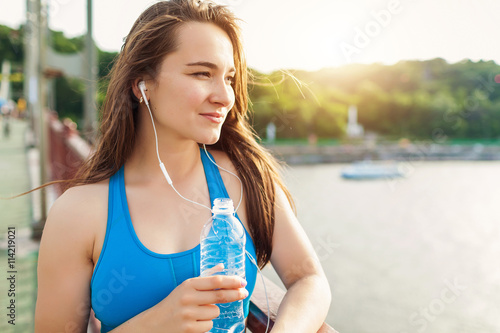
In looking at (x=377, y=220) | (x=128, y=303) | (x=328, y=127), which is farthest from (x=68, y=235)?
(x=328, y=127)

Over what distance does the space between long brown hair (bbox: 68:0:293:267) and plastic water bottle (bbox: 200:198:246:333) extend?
0.09 metres

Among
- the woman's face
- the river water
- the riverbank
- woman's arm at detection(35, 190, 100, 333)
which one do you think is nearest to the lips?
the woman's face

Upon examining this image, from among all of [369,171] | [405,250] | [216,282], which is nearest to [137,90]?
[216,282]

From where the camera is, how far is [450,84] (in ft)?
255

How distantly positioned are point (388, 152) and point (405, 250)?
2921cm

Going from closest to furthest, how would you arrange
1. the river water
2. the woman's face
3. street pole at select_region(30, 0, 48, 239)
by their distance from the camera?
the woman's face, street pole at select_region(30, 0, 48, 239), the river water

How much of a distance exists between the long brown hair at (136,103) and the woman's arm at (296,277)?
4 centimetres

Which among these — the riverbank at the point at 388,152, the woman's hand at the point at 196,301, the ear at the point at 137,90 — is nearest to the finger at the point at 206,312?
the woman's hand at the point at 196,301

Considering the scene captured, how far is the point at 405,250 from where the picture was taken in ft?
123

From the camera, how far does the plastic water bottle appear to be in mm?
1401

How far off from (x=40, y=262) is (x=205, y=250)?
Result: 49 cm

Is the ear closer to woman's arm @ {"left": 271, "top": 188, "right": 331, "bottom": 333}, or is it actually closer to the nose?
the nose

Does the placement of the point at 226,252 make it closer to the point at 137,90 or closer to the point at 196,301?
the point at 196,301

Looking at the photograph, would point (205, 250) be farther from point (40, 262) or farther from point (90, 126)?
point (90, 126)
